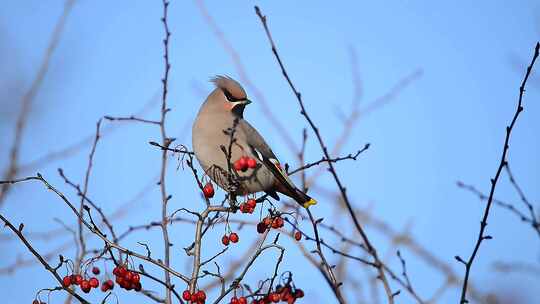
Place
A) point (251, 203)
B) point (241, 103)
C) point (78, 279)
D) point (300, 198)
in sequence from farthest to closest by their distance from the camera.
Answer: point (241, 103)
point (300, 198)
point (251, 203)
point (78, 279)

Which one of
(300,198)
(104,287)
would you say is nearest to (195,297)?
(104,287)

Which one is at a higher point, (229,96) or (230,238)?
(229,96)

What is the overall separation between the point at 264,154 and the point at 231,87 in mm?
663

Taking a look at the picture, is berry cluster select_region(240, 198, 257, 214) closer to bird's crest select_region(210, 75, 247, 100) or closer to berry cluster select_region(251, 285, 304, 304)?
berry cluster select_region(251, 285, 304, 304)

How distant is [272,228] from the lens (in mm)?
3219

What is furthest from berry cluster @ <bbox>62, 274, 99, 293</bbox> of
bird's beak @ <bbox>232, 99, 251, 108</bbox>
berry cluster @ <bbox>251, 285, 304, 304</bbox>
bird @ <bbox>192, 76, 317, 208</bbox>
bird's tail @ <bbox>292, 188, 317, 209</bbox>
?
bird's beak @ <bbox>232, 99, 251, 108</bbox>

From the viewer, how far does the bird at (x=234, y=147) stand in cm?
424

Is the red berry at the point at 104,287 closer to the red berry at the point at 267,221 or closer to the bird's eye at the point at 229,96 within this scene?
the red berry at the point at 267,221

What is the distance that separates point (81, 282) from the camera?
10.0 feet

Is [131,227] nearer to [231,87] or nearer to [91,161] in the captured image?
[91,161]

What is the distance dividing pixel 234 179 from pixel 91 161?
743mm

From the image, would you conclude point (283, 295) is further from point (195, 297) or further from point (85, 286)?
point (85, 286)

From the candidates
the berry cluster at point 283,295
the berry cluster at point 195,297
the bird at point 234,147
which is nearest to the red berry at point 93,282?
the berry cluster at point 195,297

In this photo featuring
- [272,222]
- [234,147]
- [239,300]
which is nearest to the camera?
[239,300]
